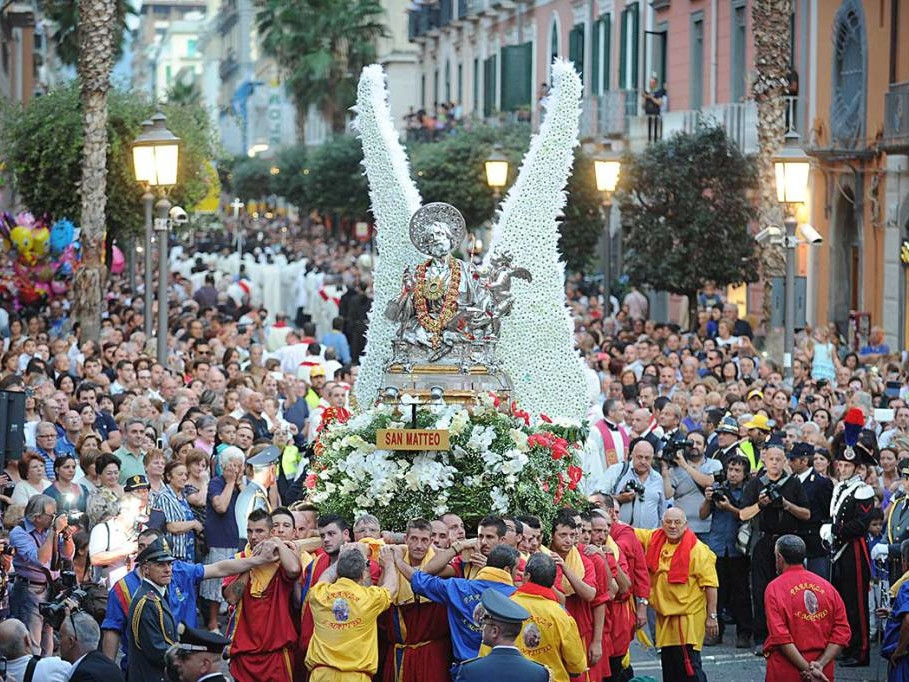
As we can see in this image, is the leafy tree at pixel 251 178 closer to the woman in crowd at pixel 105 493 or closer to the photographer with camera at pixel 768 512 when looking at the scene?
the photographer with camera at pixel 768 512

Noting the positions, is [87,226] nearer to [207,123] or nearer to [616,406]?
[207,123]

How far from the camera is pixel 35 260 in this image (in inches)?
1132

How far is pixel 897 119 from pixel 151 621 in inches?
815

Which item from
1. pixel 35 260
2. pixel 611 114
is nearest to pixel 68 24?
pixel 611 114

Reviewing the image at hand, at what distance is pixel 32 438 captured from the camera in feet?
55.6

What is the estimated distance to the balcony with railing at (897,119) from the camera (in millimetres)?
28938

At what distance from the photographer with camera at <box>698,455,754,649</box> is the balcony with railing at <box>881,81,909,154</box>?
14.1 m

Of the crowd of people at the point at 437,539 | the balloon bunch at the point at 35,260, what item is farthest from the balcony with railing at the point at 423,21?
the crowd of people at the point at 437,539

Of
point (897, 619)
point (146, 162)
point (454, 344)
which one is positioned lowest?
point (897, 619)

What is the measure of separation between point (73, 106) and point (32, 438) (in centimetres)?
1364

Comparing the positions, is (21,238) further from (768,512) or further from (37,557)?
(37,557)

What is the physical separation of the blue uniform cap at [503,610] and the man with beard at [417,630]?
183cm

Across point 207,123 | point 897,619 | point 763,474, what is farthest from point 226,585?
point 207,123

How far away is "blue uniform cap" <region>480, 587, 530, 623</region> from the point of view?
30.9ft
